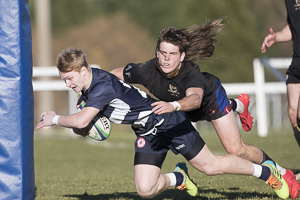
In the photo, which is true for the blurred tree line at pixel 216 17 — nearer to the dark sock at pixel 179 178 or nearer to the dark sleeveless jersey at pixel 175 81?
the dark sleeveless jersey at pixel 175 81

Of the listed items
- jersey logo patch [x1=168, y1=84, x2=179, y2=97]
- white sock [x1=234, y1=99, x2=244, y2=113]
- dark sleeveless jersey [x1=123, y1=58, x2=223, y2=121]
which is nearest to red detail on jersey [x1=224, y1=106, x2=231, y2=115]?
dark sleeveless jersey [x1=123, y1=58, x2=223, y2=121]

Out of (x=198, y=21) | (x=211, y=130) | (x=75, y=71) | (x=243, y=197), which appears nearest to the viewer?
(x=75, y=71)

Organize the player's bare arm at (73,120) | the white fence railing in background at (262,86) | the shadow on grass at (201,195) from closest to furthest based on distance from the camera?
the player's bare arm at (73,120) < the shadow on grass at (201,195) < the white fence railing in background at (262,86)

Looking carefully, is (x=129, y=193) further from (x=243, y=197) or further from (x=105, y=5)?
(x=105, y=5)

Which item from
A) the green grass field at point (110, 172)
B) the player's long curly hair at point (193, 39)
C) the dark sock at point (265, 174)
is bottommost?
the green grass field at point (110, 172)

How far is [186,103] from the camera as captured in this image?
4.52 metres

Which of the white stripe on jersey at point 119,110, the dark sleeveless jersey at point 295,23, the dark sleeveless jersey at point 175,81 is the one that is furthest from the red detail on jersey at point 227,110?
the dark sleeveless jersey at point 295,23

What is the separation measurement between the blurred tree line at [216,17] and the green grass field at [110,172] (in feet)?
32.7

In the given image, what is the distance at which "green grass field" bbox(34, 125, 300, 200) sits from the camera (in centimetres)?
602

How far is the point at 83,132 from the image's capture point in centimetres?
510

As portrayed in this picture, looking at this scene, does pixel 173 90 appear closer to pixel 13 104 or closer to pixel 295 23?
pixel 13 104

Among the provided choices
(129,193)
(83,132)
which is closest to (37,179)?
(129,193)

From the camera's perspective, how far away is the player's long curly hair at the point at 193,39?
5.19 m

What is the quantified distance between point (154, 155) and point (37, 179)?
11.6ft
